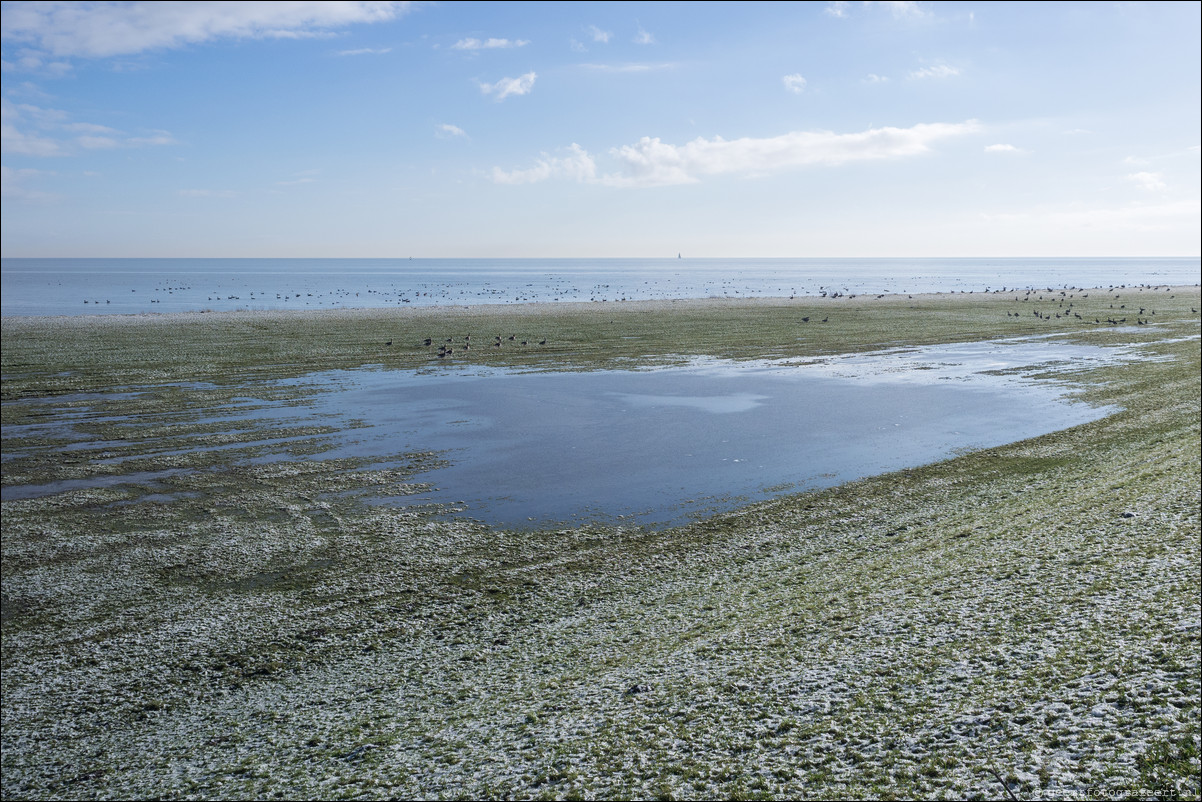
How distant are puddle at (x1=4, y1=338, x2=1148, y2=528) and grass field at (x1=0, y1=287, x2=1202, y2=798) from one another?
2087 mm

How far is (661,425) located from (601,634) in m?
23.7

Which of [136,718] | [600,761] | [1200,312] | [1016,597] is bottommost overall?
[136,718]

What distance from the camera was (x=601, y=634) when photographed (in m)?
17.5

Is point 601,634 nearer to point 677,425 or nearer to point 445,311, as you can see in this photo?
point 677,425

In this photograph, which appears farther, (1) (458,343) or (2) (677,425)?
(1) (458,343)

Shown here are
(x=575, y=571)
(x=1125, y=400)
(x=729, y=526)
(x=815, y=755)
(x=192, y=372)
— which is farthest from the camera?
(x=192, y=372)

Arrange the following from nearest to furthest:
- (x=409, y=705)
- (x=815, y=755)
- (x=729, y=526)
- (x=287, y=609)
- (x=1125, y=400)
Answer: (x=815, y=755) → (x=409, y=705) → (x=287, y=609) → (x=729, y=526) → (x=1125, y=400)

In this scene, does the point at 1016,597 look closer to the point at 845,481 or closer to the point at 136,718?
the point at 845,481

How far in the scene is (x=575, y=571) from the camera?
2167cm

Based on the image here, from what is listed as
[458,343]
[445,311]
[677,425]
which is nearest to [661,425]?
[677,425]

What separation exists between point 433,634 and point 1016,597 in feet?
44.9

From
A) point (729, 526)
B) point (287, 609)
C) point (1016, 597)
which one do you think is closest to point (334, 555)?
point (287, 609)

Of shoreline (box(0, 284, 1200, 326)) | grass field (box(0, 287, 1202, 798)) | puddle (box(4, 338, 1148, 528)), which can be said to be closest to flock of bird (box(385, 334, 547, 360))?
puddle (box(4, 338, 1148, 528))

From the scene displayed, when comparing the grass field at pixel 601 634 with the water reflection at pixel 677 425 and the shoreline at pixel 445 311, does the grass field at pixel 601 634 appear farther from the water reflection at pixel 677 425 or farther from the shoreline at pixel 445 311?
the shoreline at pixel 445 311
